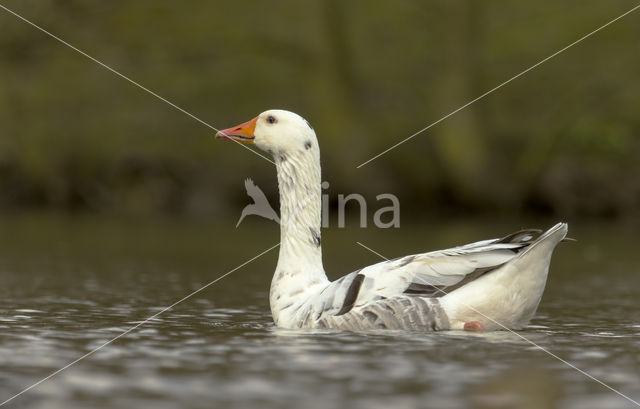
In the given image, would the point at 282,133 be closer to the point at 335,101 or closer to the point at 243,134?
the point at 243,134

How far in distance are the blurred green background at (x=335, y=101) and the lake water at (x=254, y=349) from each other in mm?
11641

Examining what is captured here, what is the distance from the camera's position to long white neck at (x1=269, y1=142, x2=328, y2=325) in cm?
953

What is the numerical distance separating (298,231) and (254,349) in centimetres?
219

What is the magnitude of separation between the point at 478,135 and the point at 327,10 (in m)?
5.21

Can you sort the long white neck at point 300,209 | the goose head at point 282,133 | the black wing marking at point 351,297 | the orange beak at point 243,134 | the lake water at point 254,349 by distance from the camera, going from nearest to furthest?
the lake water at point 254,349 < the black wing marking at point 351,297 < the long white neck at point 300,209 < the goose head at point 282,133 < the orange beak at point 243,134

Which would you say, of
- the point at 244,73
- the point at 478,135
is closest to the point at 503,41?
the point at 478,135

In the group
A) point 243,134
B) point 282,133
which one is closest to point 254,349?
point 282,133

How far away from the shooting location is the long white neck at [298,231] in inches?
375

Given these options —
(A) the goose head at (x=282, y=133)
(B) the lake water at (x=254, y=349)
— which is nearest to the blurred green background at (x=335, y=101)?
(B) the lake water at (x=254, y=349)

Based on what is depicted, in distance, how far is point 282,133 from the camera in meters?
9.97

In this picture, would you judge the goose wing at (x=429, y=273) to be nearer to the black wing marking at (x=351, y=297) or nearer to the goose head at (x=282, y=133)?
the black wing marking at (x=351, y=297)

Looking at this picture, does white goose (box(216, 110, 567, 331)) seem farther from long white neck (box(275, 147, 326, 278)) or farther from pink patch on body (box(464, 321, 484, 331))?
long white neck (box(275, 147, 326, 278))

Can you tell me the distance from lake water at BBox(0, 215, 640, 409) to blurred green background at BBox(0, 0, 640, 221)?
11641 mm

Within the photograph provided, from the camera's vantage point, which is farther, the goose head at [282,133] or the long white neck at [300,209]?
the goose head at [282,133]
